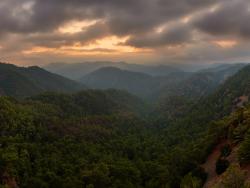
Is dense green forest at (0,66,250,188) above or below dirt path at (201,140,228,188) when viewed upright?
below

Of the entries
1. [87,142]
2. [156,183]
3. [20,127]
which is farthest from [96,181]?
[20,127]

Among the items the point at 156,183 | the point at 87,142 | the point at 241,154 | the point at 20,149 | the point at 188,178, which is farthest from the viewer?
the point at 87,142

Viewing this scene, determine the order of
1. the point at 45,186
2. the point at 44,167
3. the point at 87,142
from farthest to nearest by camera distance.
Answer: the point at 87,142 < the point at 44,167 < the point at 45,186

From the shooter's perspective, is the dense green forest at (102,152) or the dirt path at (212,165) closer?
the dirt path at (212,165)

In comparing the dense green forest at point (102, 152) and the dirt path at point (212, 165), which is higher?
the dirt path at point (212, 165)

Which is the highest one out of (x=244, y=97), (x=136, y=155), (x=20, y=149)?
(x=244, y=97)

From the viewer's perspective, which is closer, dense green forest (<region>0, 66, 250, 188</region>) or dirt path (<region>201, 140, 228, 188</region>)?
dirt path (<region>201, 140, 228, 188</region>)

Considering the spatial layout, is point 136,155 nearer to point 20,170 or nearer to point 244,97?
point 20,170

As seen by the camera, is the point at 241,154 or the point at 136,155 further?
the point at 136,155

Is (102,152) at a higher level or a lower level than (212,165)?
lower

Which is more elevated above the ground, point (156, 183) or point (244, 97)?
point (244, 97)

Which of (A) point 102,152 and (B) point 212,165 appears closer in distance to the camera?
(B) point 212,165
